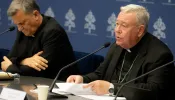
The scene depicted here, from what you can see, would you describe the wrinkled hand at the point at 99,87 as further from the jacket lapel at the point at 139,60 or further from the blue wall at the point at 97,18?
the blue wall at the point at 97,18

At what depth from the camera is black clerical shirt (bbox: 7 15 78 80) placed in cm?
429

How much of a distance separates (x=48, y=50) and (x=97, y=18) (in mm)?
1207

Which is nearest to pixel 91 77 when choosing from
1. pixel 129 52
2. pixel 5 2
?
pixel 129 52

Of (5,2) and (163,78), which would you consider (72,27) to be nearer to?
(5,2)

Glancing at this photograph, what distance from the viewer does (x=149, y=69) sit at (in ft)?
11.2

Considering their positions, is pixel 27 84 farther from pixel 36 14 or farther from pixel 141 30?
pixel 36 14

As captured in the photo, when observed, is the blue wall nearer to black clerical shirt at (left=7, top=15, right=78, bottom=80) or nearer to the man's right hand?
black clerical shirt at (left=7, top=15, right=78, bottom=80)

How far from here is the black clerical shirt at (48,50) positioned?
4293mm

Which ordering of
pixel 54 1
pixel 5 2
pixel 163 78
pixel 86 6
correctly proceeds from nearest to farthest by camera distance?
1. pixel 163 78
2. pixel 86 6
3. pixel 54 1
4. pixel 5 2

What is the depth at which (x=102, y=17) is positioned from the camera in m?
5.28

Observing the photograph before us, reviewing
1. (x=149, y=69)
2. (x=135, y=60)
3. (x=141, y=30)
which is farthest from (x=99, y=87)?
(x=141, y=30)

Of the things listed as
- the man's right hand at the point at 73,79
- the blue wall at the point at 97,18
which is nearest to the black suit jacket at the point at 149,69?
the man's right hand at the point at 73,79

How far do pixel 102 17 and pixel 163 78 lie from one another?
210 cm

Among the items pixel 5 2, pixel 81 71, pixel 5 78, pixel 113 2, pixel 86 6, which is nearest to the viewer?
pixel 5 78
